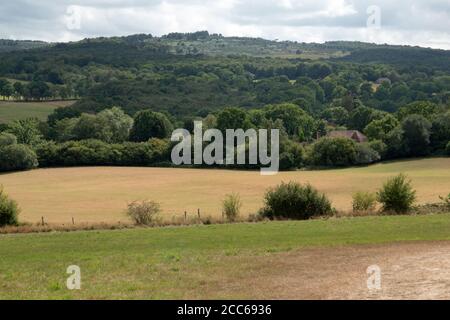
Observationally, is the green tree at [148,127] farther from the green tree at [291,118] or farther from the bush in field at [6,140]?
the bush in field at [6,140]

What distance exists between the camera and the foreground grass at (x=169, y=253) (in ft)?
71.2

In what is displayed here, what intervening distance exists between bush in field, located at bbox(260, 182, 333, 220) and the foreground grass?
4.97 meters

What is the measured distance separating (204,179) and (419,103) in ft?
187

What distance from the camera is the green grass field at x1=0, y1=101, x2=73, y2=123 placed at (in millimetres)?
147750

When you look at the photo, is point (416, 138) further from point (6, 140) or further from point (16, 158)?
point (6, 140)

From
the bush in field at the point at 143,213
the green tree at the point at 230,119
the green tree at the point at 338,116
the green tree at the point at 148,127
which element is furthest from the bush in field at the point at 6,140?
the green tree at the point at 338,116

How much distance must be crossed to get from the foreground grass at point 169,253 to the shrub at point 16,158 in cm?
5942

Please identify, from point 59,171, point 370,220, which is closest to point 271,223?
point 370,220

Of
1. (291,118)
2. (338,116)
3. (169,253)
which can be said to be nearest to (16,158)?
(291,118)

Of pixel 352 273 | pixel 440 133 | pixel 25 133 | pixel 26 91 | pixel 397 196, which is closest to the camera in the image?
pixel 352 273

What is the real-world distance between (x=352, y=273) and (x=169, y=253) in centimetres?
956

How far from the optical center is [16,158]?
97188mm
